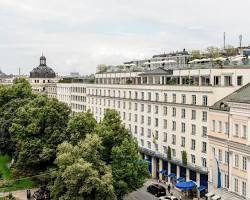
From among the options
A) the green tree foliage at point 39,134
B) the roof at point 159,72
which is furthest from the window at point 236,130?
the roof at point 159,72

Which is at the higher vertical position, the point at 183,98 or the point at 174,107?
the point at 183,98

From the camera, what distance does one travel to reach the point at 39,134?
77.9 metres

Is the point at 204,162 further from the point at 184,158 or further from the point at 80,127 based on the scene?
the point at 80,127

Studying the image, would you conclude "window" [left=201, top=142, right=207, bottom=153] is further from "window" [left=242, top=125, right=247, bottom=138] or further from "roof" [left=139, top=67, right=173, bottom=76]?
"roof" [left=139, top=67, right=173, bottom=76]

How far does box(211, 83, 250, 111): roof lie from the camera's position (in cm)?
6270

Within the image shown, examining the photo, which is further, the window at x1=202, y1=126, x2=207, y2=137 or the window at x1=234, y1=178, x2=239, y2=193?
the window at x1=202, y1=126, x2=207, y2=137

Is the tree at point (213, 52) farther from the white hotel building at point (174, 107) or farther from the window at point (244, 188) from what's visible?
the window at point (244, 188)

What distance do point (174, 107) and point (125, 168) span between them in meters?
25.7

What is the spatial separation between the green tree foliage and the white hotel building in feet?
64.5

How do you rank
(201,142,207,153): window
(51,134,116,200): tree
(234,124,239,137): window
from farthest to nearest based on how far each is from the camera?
(201,142,207,153): window → (234,124,239,137): window → (51,134,116,200): tree

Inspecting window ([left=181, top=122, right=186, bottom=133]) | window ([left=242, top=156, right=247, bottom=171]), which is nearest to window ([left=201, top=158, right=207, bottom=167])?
window ([left=181, top=122, right=186, bottom=133])

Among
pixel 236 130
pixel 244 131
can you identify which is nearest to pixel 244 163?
pixel 244 131

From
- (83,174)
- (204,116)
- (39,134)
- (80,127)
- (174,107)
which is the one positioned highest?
(174,107)

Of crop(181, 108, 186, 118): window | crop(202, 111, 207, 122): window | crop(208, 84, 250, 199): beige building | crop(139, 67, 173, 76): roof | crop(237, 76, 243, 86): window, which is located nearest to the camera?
crop(208, 84, 250, 199): beige building
